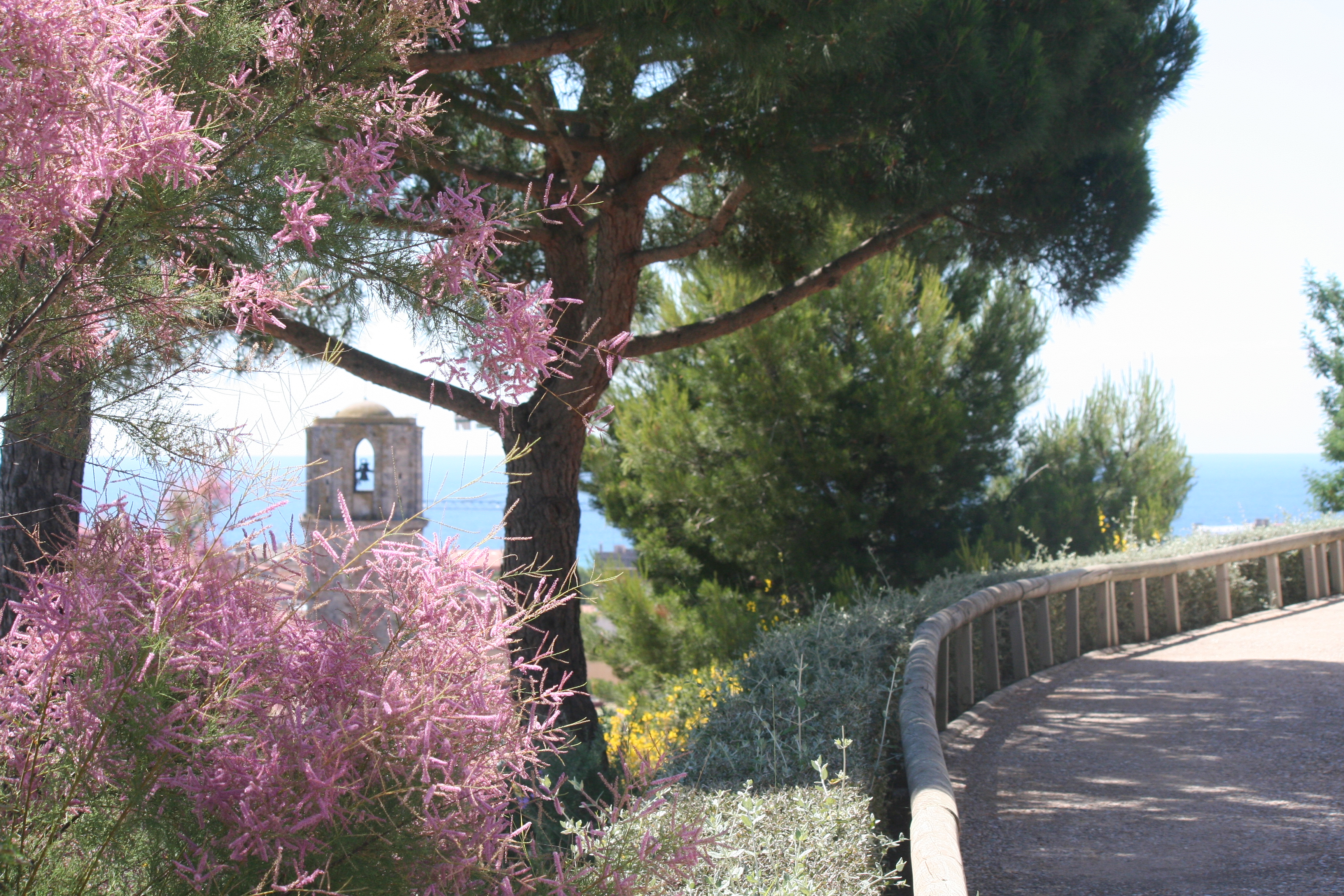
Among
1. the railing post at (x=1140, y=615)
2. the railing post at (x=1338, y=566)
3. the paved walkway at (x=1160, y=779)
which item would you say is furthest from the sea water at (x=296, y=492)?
the railing post at (x=1338, y=566)

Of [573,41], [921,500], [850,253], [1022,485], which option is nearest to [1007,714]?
[850,253]

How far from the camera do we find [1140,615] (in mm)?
6797

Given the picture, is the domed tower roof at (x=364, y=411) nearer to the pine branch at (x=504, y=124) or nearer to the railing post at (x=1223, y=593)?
the pine branch at (x=504, y=124)

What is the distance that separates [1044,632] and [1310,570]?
3.72m

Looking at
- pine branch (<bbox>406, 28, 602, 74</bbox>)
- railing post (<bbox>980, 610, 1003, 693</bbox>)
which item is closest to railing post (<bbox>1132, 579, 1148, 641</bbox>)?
railing post (<bbox>980, 610, 1003, 693</bbox>)

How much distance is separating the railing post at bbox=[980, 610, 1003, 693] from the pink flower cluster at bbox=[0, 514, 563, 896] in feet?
14.1

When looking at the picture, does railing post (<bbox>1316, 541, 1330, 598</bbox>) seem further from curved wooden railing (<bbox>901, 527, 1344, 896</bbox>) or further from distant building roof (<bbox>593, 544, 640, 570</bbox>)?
distant building roof (<bbox>593, 544, 640, 570</bbox>)

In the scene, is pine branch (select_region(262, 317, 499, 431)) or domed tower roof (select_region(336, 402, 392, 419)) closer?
pine branch (select_region(262, 317, 499, 431))

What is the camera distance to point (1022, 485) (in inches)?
461

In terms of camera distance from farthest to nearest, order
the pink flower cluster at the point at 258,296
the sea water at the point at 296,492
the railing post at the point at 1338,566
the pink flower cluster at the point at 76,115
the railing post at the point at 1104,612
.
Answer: the railing post at the point at 1338,566
the railing post at the point at 1104,612
the pink flower cluster at the point at 258,296
the sea water at the point at 296,492
the pink flower cluster at the point at 76,115

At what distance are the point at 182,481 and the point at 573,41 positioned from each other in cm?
317

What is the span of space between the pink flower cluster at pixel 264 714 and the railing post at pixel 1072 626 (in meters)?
5.56

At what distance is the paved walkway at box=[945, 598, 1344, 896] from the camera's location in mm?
3014

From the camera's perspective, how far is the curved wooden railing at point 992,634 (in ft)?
7.35
